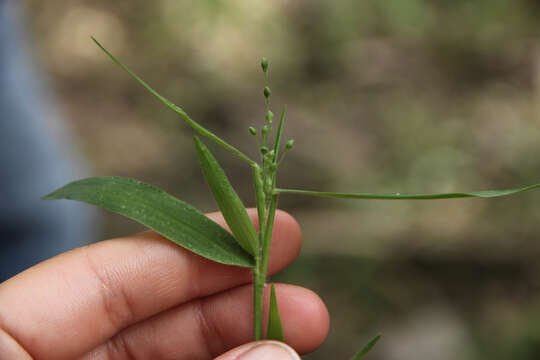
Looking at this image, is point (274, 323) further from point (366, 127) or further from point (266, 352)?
point (366, 127)

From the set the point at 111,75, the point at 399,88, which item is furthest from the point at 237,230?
the point at 111,75

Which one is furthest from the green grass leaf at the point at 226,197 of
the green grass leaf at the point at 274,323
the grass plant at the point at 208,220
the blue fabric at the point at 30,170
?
the blue fabric at the point at 30,170

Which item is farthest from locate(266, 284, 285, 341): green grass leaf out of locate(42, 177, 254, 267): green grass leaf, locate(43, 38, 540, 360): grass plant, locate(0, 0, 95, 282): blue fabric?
locate(0, 0, 95, 282): blue fabric

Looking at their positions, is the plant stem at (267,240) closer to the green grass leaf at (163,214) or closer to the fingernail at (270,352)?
the green grass leaf at (163,214)

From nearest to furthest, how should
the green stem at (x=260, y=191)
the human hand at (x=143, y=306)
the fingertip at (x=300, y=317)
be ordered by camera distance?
A: 1. the green stem at (x=260, y=191)
2. the human hand at (x=143, y=306)
3. the fingertip at (x=300, y=317)

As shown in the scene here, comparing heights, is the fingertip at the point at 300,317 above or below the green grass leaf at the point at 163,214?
below

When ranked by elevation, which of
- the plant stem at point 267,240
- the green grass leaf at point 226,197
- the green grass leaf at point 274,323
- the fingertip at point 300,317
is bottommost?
the fingertip at point 300,317

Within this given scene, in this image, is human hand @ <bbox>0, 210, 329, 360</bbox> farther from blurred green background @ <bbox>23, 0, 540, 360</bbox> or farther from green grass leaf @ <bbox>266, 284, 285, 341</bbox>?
blurred green background @ <bbox>23, 0, 540, 360</bbox>
